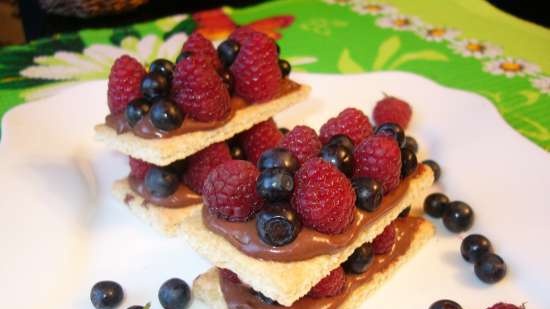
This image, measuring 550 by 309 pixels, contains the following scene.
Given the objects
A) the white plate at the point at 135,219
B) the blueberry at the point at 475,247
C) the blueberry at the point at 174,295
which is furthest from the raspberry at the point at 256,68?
the blueberry at the point at 475,247

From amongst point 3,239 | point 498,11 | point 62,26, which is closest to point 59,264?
point 3,239

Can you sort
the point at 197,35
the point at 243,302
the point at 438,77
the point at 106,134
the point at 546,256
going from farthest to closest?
the point at 438,77 < the point at 197,35 < the point at 106,134 < the point at 546,256 < the point at 243,302

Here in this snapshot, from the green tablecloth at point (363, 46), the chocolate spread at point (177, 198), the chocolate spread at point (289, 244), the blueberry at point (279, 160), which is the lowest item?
the chocolate spread at point (177, 198)

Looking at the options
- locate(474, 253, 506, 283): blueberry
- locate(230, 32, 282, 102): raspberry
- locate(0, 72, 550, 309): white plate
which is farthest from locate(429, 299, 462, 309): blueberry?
locate(230, 32, 282, 102): raspberry

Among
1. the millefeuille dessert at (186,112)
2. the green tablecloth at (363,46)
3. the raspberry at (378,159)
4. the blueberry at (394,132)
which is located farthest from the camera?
the green tablecloth at (363,46)

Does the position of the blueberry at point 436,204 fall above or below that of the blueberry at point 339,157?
below

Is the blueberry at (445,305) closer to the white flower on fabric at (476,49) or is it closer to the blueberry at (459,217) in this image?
the blueberry at (459,217)

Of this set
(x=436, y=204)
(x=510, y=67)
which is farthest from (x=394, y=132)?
(x=510, y=67)

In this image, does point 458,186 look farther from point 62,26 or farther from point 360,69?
point 62,26

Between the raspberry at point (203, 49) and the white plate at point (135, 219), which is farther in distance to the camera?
the raspberry at point (203, 49)
